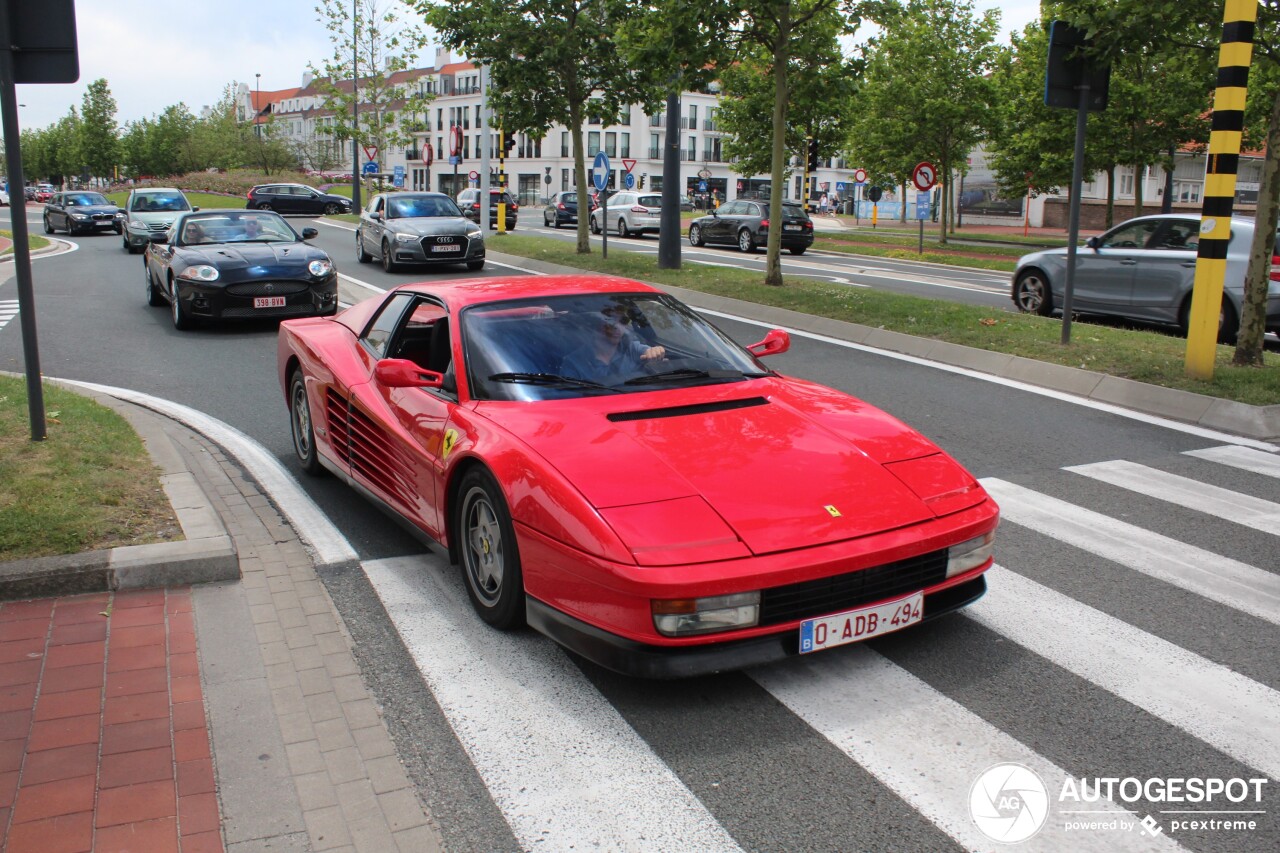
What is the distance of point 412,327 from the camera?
225 inches

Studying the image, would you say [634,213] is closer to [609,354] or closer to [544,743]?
[609,354]

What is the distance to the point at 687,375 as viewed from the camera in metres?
5.09

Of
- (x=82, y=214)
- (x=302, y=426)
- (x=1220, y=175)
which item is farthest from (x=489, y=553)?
(x=82, y=214)

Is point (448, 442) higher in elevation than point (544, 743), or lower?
higher

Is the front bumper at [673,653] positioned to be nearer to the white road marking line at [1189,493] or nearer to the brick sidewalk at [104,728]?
the brick sidewalk at [104,728]

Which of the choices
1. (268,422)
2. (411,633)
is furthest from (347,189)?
(411,633)

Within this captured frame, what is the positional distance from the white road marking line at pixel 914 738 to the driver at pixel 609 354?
157 cm

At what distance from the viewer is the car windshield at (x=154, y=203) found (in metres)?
26.1

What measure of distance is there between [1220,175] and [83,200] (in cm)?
3672

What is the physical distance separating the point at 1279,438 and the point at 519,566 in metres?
6.85

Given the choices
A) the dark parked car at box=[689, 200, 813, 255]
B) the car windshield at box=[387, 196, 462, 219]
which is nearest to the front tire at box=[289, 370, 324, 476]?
the car windshield at box=[387, 196, 462, 219]

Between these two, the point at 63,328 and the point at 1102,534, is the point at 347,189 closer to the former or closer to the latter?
the point at 63,328

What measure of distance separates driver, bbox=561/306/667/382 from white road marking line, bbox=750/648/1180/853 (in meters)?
1.57

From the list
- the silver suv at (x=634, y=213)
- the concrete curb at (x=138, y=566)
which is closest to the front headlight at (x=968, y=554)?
the concrete curb at (x=138, y=566)
